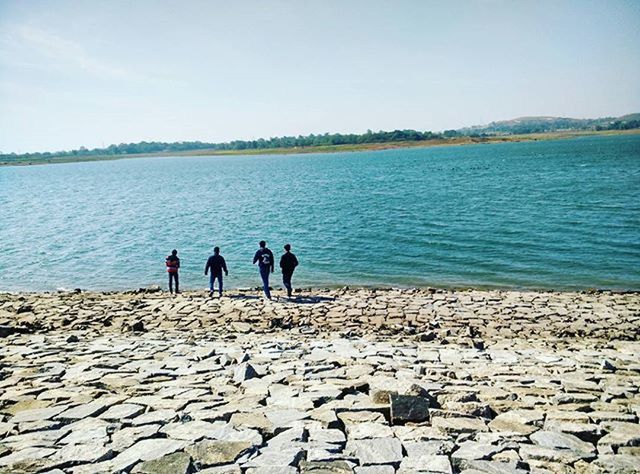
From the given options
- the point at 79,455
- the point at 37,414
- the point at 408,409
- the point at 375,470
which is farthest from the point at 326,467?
the point at 37,414

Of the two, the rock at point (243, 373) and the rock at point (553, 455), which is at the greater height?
the rock at point (553, 455)

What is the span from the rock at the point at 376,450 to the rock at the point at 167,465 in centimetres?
169

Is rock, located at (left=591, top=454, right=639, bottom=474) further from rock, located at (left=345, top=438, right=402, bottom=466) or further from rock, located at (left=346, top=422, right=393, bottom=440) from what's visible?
rock, located at (left=346, top=422, right=393, bottom=440)

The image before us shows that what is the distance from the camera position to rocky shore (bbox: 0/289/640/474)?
4.96m

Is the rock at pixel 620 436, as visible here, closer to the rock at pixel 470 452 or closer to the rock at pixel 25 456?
the rock at pixel 470 452

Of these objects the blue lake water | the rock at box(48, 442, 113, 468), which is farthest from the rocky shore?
the blue lake water

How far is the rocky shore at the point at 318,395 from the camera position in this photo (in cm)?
496

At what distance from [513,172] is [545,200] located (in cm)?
3221

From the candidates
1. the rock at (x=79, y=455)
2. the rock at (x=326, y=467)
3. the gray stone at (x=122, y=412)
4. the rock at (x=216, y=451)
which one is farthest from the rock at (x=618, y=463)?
the gray stone at (x=122, y=412)

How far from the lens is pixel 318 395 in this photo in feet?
21.8

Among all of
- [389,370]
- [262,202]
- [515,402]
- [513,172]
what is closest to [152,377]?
[389,370]

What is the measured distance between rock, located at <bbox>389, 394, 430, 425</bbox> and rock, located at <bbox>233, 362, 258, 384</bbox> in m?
2.64

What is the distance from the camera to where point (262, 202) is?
5194cm

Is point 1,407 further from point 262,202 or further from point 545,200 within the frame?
→ point 262,202
